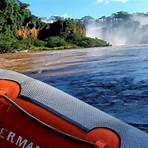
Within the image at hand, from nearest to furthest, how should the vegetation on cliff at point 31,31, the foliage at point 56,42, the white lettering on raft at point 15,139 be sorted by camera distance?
the white lettering on raft at point 15,139 → the vegetation on cliff at point 31,31 → the foliage at point 56,42

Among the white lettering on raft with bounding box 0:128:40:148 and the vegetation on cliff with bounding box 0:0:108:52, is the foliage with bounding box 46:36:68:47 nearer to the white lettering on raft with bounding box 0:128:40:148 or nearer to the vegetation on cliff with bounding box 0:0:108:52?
the vegetation on cliff with bounding box 0:0:108:52

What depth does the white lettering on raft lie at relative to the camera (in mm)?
4738

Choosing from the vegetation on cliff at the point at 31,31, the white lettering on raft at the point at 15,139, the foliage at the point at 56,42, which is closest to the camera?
the white lettering on raft at the point at 15,139

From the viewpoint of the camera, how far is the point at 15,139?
482 centimetres

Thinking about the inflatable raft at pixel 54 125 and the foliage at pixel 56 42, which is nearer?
the inflatable raft at pixel 54 125

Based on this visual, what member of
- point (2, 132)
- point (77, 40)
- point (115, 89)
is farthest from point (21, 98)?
point (77, 40)

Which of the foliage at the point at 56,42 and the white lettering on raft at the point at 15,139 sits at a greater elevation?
the white lettering on raft at the point at 15,139

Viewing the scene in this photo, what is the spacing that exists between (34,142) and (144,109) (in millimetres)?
6880

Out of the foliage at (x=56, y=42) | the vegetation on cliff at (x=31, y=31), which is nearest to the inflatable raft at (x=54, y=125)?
the vegetation on cliff at (x=31, y=31)

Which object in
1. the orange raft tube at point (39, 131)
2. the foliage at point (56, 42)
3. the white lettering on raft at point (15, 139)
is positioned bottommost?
the foliage at point (56, 42)

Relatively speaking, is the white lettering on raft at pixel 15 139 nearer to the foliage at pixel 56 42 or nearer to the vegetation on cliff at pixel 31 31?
the vegetation on cliff at pixel 31 31

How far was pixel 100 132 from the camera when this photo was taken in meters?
4.71

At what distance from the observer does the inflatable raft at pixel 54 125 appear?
4.61 meters

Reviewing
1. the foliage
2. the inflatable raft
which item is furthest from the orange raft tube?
the foliage
